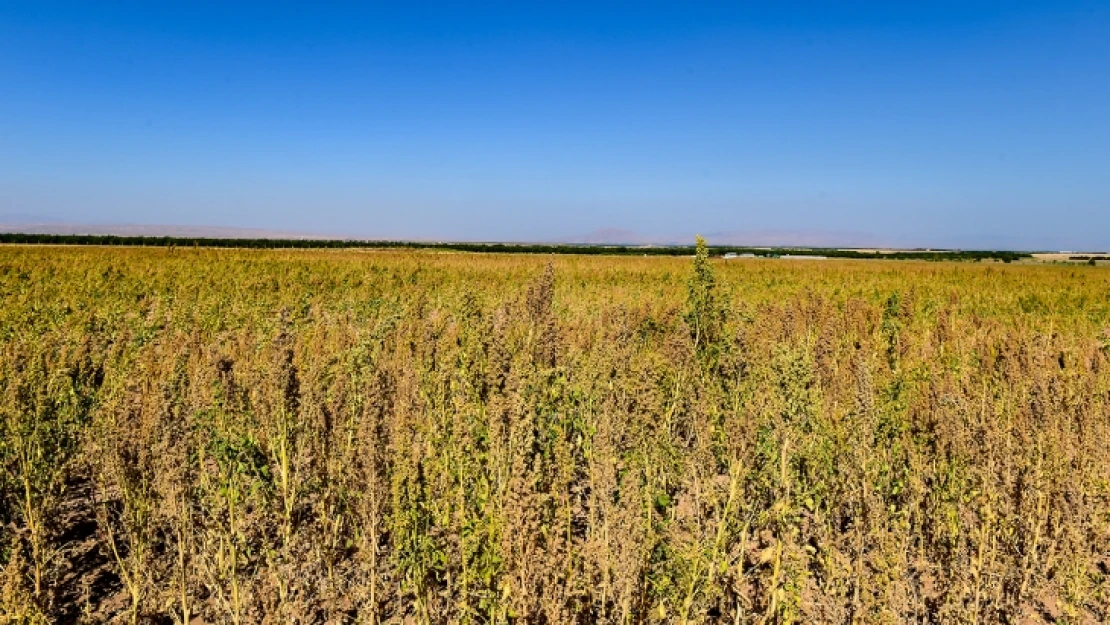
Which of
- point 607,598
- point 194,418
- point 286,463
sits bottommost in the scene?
point 607,598

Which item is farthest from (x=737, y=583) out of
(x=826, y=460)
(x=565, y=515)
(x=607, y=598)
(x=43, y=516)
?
(x=43, y=516)

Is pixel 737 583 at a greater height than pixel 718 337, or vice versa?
pixel 718 337

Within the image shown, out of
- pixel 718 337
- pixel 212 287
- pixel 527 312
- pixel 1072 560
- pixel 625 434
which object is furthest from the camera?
pixel 212 287

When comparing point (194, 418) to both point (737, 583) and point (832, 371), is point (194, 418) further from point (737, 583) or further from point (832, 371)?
point (832, 371)

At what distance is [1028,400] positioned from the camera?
6398mm

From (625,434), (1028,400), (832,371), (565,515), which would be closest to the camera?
(565,515)

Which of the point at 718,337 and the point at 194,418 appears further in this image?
the point at 718,337

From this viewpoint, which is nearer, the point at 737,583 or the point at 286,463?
the point at 737,583

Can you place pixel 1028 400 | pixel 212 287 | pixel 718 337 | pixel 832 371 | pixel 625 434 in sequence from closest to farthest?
pixel 625 434, pixel 1028 400, pixel 832 371, pixel 718 337, pixel 212 287

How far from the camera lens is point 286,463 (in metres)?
4.53

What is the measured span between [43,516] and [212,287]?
17501 mm

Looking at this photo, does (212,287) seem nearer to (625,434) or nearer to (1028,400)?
(625,434)

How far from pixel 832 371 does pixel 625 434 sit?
441 centimetres

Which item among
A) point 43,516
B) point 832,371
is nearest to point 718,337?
point 832,371
